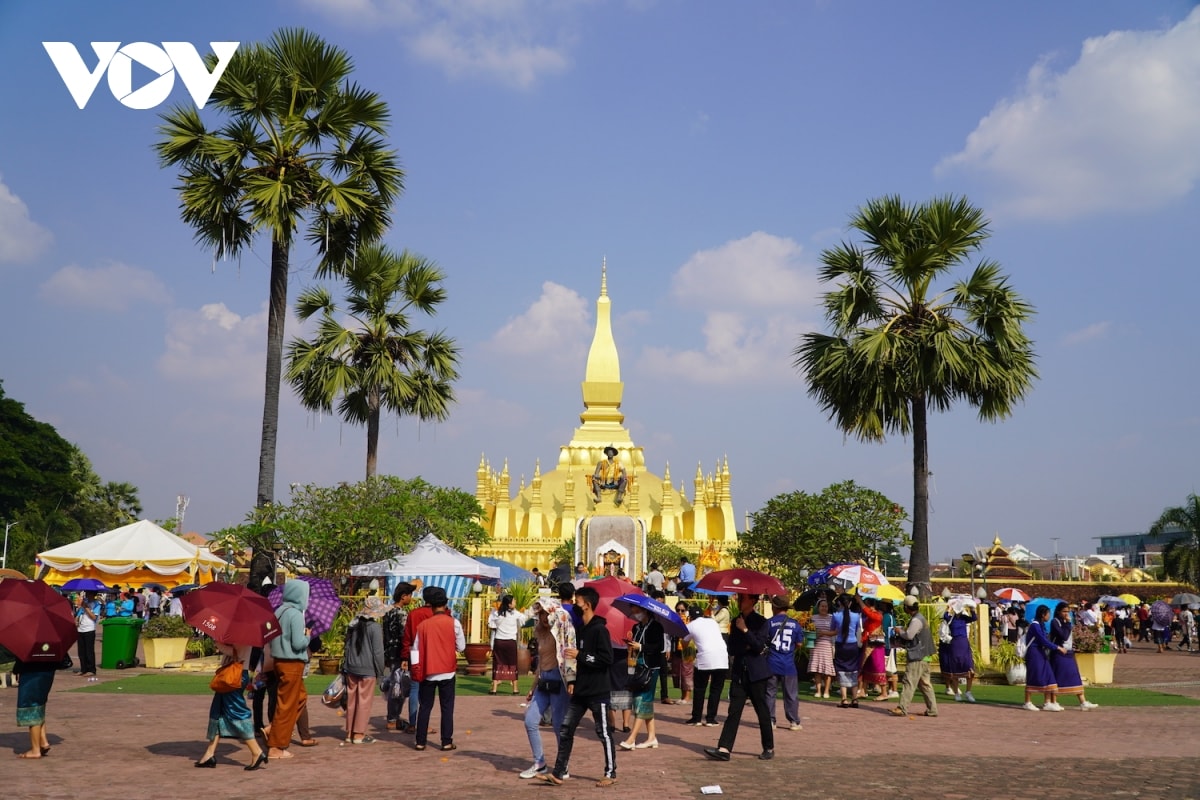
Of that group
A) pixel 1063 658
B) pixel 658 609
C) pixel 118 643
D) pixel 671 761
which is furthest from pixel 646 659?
pixel 118 643

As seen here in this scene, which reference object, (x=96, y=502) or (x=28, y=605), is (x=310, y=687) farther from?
(x=96, y=502)

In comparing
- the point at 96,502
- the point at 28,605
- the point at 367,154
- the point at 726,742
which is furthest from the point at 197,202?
the point at 96,502

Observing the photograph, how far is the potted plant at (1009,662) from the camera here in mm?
17891

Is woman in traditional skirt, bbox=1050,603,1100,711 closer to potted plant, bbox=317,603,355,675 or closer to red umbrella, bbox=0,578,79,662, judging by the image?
potted plant, bbox=317,603,355,675

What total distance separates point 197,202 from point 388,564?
24.3 ft

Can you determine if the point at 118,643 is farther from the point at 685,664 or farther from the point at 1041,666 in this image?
the point at 1041,666

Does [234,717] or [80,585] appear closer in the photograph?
[234,717]

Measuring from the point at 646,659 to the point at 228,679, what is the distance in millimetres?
4321

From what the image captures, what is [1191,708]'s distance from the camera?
14875 millimetres

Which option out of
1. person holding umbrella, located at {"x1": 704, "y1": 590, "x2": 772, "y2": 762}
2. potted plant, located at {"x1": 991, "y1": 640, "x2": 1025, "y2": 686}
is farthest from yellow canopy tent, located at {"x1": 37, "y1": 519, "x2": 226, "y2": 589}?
potted plant, located at {"x1": 991, "y1": 640, "x2": 1025, "y2": 686}

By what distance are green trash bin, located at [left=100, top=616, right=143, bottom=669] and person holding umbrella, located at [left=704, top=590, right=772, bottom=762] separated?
43.7ft

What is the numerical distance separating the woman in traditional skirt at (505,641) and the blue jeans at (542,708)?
17.8ft

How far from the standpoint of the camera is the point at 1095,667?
18.7 meters

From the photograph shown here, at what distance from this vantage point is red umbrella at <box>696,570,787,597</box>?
12906 mm
